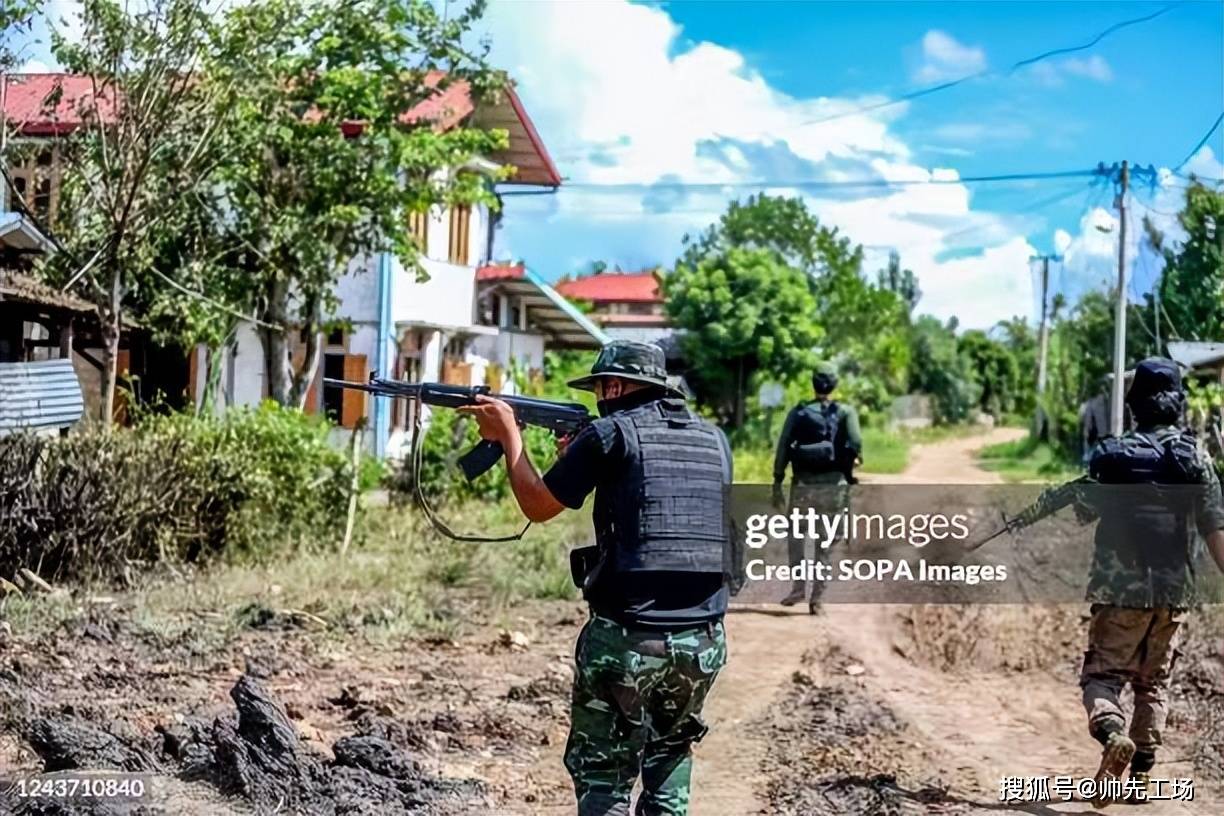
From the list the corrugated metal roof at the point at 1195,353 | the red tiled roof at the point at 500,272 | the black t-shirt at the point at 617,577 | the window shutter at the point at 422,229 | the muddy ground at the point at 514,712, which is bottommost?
the muddy ground at the point at 514,712

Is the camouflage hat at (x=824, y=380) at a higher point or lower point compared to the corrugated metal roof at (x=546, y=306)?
lower

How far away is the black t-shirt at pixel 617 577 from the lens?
4.15 meters

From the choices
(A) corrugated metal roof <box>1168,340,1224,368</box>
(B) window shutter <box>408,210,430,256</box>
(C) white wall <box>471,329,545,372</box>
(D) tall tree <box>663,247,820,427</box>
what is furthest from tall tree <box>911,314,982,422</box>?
(A) corrugated metal roof <box>1168,340,1224,368</box>

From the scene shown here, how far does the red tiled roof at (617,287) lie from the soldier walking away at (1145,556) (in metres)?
49.8

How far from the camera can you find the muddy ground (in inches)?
212

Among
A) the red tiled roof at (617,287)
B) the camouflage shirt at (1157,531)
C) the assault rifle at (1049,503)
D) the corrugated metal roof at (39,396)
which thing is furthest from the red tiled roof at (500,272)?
the red tiled roof at (617,287)

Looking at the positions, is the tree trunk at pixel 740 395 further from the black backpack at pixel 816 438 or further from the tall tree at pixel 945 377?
the tall tree at pixel 945 377

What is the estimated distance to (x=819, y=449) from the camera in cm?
939

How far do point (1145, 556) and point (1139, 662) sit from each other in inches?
18.0

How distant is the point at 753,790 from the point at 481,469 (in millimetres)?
2122

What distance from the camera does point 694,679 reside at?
422 cm

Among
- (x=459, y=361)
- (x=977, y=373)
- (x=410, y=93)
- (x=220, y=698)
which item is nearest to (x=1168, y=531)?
(x=220, y=698)

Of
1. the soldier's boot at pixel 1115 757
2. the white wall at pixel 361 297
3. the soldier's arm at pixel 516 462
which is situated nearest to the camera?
the soldier's arm at pixel 516 462

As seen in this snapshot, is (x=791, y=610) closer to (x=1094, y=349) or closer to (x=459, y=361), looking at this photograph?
(x=459, y=361)
